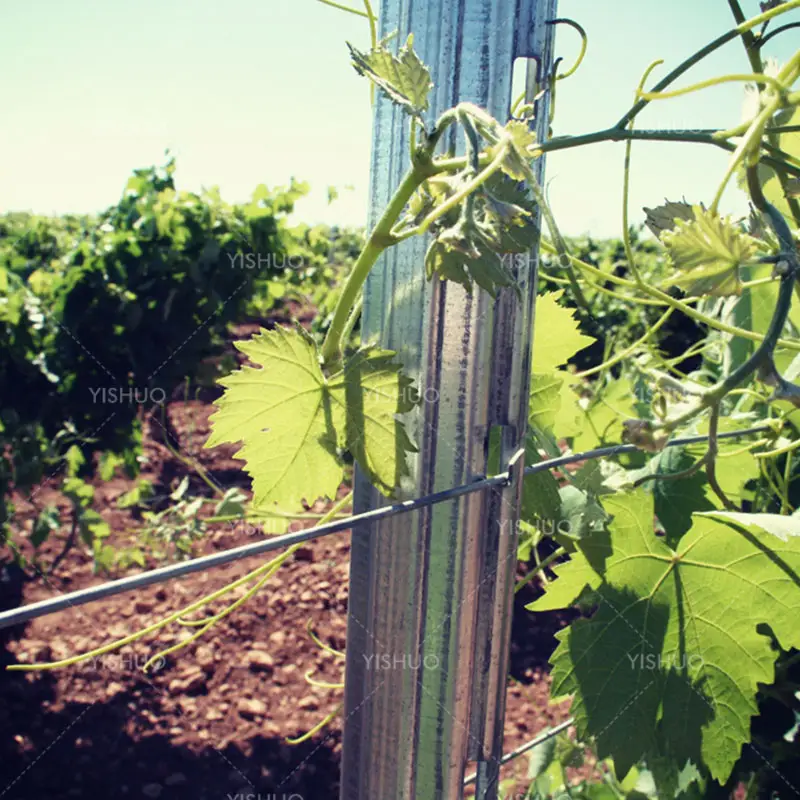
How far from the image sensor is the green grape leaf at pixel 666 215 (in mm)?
682

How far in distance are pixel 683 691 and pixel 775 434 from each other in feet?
1.14

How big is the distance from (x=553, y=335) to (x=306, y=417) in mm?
429

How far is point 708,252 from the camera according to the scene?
1.81 feet

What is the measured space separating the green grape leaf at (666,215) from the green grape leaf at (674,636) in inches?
13.5

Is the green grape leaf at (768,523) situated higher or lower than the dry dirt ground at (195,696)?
higher

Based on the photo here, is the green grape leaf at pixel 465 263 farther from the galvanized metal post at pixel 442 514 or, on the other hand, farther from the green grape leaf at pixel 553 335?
the green grape leaf at pixel 553 335

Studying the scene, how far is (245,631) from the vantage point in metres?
2.86

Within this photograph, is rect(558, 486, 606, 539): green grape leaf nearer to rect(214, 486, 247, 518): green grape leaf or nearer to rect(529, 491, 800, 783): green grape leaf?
rect(529, 491, 800, 783): green grape leaf

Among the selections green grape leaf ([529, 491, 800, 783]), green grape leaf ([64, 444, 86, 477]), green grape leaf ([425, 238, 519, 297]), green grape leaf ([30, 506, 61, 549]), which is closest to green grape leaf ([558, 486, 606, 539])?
green grape leaf ([529, 491, 800, 783])

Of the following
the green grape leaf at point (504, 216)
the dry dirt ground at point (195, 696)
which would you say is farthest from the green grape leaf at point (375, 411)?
the dry dirt ground at point (195, 696)

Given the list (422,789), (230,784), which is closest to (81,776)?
(230,784)

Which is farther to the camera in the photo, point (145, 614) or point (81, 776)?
point (145, 614)

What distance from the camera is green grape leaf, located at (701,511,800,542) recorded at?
2.61 ft

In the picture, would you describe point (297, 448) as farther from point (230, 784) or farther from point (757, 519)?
point (230, 784)
